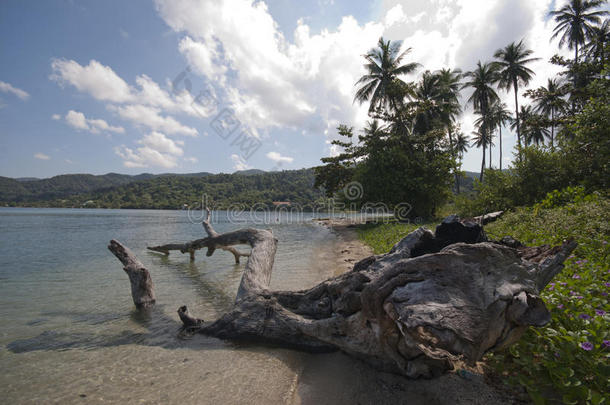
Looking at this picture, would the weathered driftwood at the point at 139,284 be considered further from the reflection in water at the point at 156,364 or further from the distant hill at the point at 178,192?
the distant hill at the point at 178,192

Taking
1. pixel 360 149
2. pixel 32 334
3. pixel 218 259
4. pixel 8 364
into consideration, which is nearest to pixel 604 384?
pixel 8 364

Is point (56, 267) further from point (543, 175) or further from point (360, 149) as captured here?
point (360, 149)

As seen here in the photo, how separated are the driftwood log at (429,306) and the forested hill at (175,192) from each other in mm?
91515

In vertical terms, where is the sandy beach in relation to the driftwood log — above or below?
below

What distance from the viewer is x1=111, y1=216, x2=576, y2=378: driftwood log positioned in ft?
7.33

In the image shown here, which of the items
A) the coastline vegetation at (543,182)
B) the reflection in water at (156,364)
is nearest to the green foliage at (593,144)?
the coastline vegetation at (543,182)

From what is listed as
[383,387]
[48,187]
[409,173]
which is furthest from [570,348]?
[48,187]

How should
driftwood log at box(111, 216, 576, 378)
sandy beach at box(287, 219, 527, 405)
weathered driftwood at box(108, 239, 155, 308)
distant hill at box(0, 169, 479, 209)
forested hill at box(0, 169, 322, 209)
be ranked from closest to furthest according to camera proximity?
driftwood log at box(111, 216, 576, 378) < sandy beach at box(287, 219, 527, 405) < weathered driftwood at box(108, 239, 155, 308) < distant hill at box(0, 169, 479, 209) < forested hill at box(0, 169, 322, 209)

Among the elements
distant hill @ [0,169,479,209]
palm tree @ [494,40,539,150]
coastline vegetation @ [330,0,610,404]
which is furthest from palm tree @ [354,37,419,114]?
distant hill @ [0,169,479,209]

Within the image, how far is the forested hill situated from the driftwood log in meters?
91.5

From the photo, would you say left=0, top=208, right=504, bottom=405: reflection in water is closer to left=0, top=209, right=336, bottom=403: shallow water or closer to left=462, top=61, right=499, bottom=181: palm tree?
left=0, top=209, right=336, bottom=403: shallow water

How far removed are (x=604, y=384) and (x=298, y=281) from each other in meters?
6.64

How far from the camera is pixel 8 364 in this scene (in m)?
4.00

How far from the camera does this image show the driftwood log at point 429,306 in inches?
88.0
